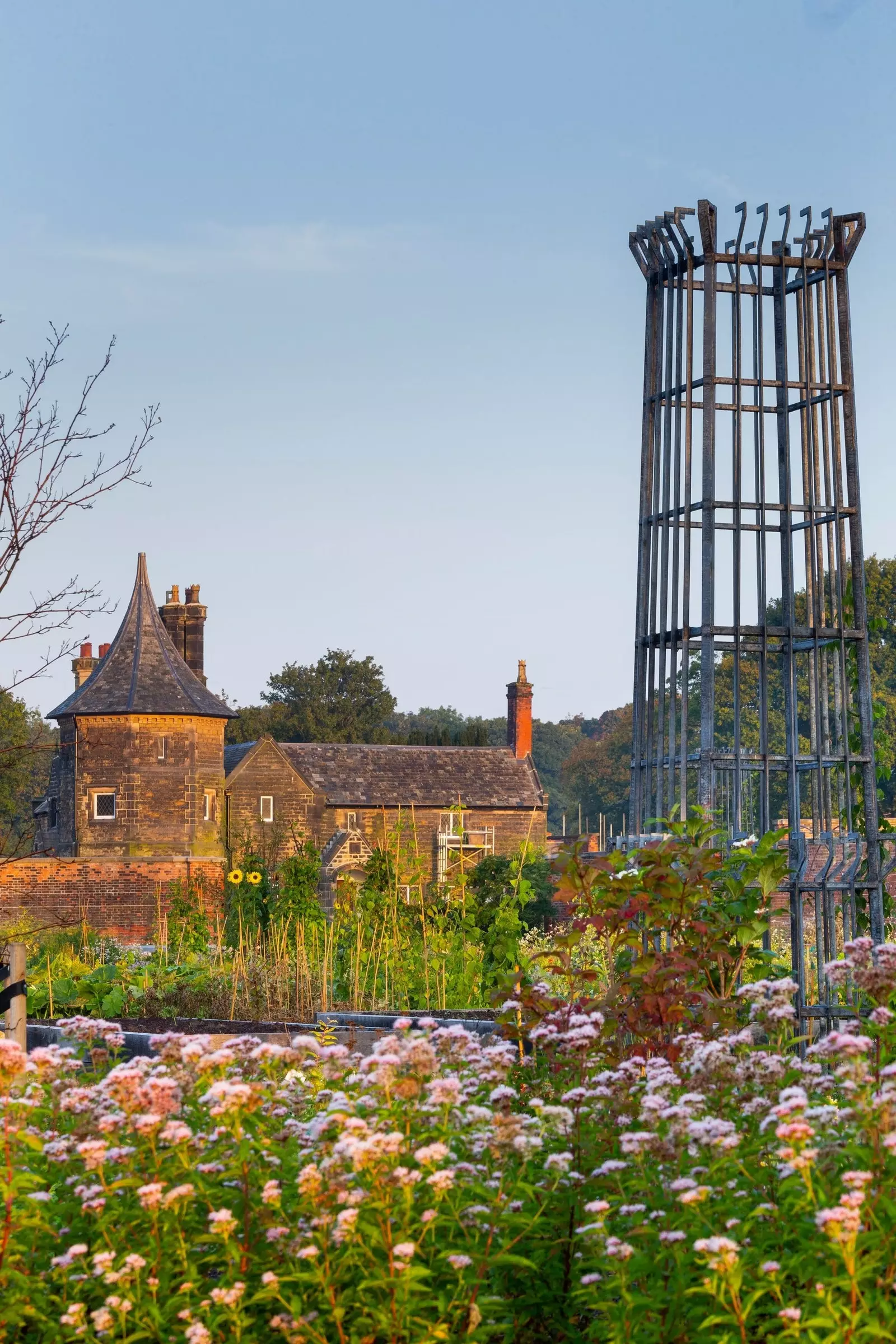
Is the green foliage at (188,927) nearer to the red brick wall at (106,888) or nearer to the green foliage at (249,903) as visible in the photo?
the green foliage at (249,903)

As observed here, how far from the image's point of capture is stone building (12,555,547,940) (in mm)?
36688

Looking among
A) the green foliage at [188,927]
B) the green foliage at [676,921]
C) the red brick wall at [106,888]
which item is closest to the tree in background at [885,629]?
the red brick wall at [106,888]

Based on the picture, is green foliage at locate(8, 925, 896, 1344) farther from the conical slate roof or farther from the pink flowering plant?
the conical slate roof

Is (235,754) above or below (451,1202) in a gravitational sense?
above

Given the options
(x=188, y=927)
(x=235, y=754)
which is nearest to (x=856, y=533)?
(x=188, y=927)

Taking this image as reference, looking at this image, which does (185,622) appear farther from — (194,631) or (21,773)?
(21,773)

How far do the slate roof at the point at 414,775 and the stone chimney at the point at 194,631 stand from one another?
14.9 feet

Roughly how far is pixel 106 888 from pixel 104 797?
2550 mm

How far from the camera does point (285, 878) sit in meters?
14.9

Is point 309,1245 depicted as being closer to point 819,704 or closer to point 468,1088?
point 468,1088

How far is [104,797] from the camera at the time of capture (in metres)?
38.2

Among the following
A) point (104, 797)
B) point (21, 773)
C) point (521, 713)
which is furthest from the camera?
point (21, 773)

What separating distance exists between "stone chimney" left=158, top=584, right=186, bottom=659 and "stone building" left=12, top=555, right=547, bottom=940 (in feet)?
0.12

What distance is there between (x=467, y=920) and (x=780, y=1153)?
9.87m
